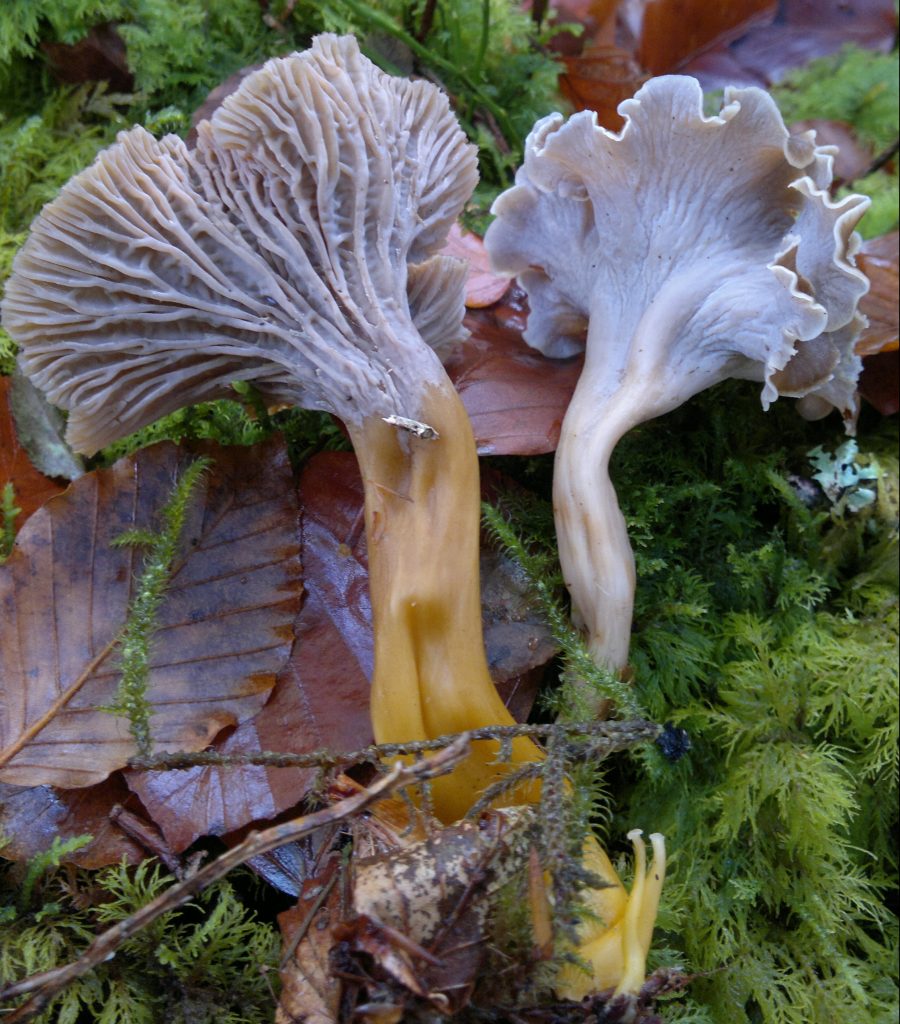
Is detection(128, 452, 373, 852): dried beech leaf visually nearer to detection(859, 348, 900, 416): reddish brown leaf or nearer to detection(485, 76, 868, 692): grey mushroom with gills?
detection(485, 76, 868, 692): grey mushroom with gills

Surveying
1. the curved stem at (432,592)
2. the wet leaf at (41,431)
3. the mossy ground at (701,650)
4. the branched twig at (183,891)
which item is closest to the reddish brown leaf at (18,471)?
the wet leaf at (41,431)

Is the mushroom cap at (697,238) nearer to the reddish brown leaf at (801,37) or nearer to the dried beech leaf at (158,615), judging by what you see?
the dried beech leaf at (158,615)

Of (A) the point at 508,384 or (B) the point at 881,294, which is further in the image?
(B) the point at 881,294

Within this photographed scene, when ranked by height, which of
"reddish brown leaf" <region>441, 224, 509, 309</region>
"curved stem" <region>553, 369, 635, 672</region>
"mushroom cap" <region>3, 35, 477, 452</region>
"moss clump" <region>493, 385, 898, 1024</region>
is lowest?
"moss clump" <region>493, 385, 898, 1024</region>

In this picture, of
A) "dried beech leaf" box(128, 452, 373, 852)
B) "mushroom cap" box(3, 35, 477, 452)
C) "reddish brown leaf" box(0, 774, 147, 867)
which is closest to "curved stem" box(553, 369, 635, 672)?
"mushroom cap" box(3, 35, 477, 452)

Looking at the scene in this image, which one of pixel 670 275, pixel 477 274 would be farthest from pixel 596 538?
pixel 477 274

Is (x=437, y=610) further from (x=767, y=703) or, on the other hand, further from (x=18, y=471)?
(x=18, y=471)
